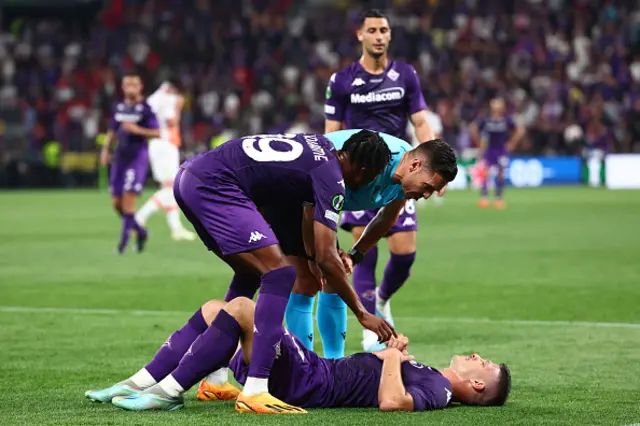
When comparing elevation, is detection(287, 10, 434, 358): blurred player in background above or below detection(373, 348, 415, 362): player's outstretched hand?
above

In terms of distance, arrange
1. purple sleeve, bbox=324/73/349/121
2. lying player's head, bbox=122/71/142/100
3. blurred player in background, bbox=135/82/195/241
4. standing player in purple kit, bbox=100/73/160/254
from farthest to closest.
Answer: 1. blurred player in background, bbox=135/82/195/241
2. lying player's head, bbox=122/71/142/100
3. standing player in purple kit, bbox=100/73/160/254
4. purple sleeve, bbox=324/73/349/121

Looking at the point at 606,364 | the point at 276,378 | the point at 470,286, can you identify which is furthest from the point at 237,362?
the point at 470,286

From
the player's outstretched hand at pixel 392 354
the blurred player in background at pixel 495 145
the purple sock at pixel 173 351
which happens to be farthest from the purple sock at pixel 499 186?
the purple sock at pixel 173 351

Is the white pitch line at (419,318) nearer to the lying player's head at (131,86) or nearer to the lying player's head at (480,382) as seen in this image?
the lying player's head at (480,382)

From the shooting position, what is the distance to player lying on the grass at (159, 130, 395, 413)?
19.7 feet

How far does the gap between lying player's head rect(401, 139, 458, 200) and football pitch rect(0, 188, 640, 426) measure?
1.16 meters

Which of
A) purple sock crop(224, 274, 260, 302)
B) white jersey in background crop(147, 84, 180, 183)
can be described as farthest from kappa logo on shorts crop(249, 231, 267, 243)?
white jersey in background crop(147, 84, 180, 183)

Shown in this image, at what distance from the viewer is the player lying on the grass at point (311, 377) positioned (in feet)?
19.9

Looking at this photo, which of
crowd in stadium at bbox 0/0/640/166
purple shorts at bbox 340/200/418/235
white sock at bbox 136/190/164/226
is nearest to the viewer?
purple shorts at bbox 340/200/418/235

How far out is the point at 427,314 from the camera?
10.6 meters

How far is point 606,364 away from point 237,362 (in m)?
2.79

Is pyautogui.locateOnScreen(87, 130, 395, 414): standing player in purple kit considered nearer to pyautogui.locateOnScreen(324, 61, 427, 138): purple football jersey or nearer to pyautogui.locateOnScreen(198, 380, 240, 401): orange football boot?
pyautogui.locateOnScreen(198, 380, 240, 401): orange football boot

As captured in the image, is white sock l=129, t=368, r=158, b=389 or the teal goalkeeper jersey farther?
the teal goalkeeper jersey

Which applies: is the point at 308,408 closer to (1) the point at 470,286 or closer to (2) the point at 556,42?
(1) the point at 470,286
